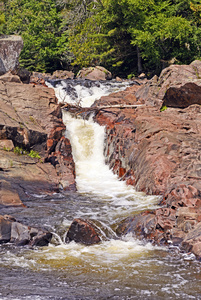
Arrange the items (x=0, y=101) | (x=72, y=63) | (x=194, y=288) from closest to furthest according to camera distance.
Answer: (x=194, y=288), (x=0, y=101), (x=72, y=63)

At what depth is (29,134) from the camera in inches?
661

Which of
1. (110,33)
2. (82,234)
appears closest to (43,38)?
(110,33)

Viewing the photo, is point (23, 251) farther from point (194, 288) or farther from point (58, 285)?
point (194, 288)

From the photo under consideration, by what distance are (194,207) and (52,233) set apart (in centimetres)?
382

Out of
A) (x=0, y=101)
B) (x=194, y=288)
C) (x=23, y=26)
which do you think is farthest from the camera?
(x=23, y=26)

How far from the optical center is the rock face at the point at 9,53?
2438 cm

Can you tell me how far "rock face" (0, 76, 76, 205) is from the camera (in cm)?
1433

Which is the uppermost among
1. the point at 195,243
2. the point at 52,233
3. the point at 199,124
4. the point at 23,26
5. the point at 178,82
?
the point at 23,26

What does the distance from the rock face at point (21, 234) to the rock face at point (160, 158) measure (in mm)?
2184

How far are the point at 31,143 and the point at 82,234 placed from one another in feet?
25.8

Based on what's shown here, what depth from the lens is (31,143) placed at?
16.8 metres

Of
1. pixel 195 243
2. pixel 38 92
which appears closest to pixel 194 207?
pixel 195 243

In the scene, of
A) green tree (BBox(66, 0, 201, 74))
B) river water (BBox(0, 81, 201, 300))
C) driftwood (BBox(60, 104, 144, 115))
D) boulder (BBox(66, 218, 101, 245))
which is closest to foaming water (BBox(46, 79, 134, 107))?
driftwood (BBox(60, 104, 144, 115))

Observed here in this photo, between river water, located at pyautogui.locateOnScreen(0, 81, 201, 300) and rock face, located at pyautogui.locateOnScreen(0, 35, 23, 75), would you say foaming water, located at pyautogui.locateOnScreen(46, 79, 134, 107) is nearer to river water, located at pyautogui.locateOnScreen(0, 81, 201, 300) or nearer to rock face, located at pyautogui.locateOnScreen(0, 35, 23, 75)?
rock face, located at pyautogui.locateOnScreen(0, 35, 23, 75)
